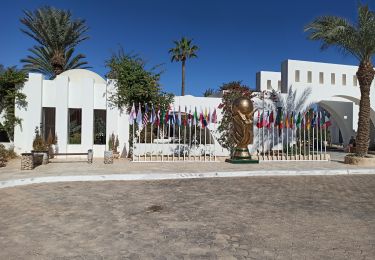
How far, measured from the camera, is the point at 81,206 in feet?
22.4

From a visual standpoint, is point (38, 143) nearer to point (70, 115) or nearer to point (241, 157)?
point (70, 115)

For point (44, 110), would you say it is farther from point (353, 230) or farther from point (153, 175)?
point (353, 230)

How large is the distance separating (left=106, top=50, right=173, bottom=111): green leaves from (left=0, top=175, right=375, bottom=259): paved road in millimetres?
9145

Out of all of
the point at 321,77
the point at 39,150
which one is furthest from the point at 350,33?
the point at 39,150

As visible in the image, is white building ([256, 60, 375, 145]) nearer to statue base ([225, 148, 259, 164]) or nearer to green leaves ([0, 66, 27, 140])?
statue base ([225, 148, 259, 164])

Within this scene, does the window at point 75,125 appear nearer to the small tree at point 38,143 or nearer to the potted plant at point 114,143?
the small tree at point 38,143

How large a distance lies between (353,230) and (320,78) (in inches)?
842

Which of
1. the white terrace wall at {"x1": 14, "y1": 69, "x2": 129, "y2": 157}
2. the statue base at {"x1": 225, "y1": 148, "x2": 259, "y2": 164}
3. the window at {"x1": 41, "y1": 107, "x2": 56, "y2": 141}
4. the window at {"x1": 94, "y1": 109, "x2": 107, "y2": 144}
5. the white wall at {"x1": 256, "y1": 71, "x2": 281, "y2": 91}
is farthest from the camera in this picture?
the white wall at {"x1": 256, "y1": 71, "x2": 281, "y2": 91}

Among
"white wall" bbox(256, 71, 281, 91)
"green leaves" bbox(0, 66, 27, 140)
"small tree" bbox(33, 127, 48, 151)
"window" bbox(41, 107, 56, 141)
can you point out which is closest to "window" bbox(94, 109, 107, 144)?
"window" bbox(41, 107, 56, 141)

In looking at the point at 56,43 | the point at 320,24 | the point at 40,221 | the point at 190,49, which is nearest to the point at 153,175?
the point at 40,221

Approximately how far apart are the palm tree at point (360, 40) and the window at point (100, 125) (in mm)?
12640

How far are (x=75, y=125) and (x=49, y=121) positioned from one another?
148 cm

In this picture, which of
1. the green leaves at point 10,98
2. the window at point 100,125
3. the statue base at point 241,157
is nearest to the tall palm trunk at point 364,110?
the statue base at point 241,157

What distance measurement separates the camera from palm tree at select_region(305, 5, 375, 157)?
1517cm
